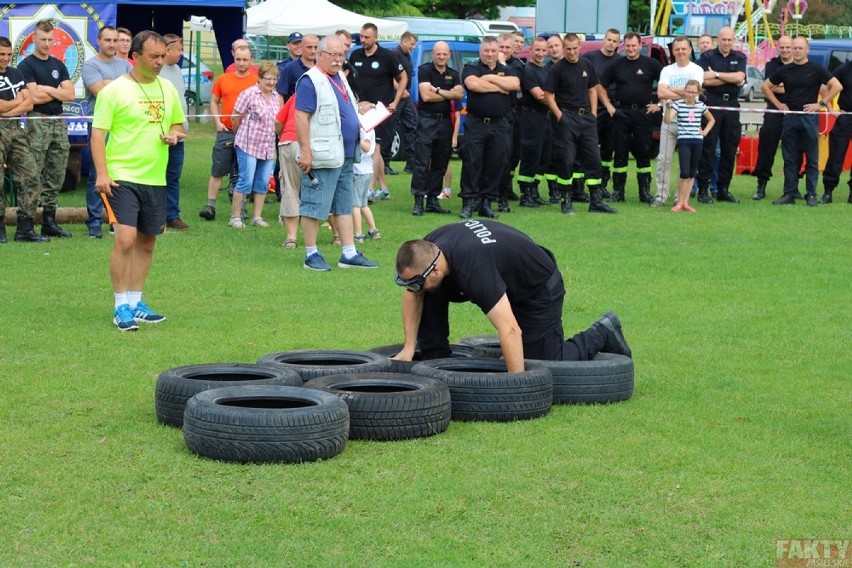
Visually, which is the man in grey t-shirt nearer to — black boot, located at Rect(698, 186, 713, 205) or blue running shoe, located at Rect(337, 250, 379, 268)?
blue running shoe, located at Rect(337, 250, 379, 268)

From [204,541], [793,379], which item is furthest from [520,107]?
[204,541]

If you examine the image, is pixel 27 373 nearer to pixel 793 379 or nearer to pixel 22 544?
pixel 22 544

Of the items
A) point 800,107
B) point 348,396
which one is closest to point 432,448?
point 348,396

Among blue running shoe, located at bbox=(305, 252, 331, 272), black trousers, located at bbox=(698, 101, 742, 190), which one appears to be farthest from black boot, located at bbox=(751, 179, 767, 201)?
blue running shoe, located at bbox=(305, 252, 331, 272)

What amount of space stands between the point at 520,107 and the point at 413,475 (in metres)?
11.7

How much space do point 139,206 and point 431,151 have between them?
7.45m

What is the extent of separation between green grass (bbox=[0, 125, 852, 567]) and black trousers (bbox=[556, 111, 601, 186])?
4.63 metres

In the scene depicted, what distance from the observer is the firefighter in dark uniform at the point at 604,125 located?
17391 mm

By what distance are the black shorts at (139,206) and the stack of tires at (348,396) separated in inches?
87.2

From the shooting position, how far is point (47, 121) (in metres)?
13.3

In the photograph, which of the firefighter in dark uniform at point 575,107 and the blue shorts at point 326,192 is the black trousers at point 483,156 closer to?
the firefighter in dark uniform at point 575,107

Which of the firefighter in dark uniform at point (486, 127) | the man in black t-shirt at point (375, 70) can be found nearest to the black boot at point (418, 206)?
the firefighter in dark uniform at point (486, 127)

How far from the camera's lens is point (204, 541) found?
4.77 m

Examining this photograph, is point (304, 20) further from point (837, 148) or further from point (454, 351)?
point (454, 351)
